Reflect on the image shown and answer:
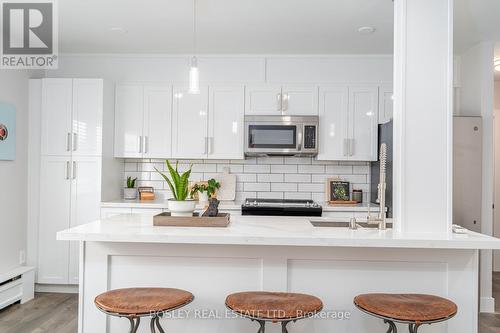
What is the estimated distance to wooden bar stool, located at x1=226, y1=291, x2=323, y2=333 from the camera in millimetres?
1755

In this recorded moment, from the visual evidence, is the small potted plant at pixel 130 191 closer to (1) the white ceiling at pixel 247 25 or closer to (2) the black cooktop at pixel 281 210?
(2) the black cooktop at pixel 281 210

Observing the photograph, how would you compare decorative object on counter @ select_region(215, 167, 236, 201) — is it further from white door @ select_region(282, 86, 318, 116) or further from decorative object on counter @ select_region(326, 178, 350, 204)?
decorative object on counter @ select_region(326, 178, 350, 204)

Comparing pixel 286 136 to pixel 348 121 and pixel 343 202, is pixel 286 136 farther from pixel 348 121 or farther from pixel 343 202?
pixel 343 202

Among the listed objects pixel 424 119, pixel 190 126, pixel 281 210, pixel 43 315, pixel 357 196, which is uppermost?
pixel 190 126

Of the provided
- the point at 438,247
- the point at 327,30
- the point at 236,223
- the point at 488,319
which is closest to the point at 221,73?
the point at 327,30

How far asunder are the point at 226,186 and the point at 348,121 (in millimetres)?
1563

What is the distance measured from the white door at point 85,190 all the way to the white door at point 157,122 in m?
0.58

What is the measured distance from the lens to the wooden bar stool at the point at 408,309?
175 cm

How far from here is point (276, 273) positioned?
2236 mm

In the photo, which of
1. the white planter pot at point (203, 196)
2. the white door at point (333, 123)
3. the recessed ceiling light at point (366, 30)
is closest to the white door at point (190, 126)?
the white planter pot at point (203, 196)

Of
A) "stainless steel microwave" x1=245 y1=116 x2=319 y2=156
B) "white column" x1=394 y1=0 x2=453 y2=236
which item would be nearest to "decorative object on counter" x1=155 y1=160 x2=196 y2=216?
"white column" x1=394 y1=0 x2=453 y2=236

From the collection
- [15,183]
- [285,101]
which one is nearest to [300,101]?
[285,101]

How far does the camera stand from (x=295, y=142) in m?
4.17

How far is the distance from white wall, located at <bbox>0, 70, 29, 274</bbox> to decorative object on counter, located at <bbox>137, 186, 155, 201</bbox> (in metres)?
1.17
